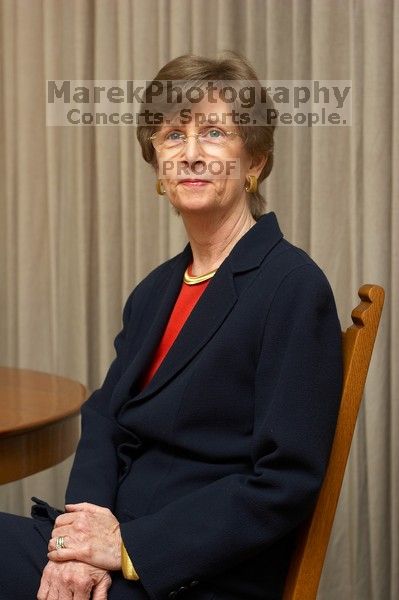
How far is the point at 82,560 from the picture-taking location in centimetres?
148

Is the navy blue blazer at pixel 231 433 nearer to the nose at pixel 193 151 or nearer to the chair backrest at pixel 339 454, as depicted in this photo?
the chair backrest at pixel 339 454

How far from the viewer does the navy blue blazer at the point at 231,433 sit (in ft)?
4.69

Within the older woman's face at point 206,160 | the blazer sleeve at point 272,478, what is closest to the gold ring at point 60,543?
the blazer sleeve at point 272,478

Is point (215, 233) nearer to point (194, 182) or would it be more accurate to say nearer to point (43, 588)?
point (194, 182)

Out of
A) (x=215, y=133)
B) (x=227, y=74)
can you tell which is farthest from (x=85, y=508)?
(x=227, y=74)

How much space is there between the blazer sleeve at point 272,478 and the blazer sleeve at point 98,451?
0.21m

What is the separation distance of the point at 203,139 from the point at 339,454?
0.66 meters

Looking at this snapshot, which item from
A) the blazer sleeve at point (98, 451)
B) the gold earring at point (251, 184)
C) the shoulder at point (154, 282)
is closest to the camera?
the blazer sleeve at point (98, 451)

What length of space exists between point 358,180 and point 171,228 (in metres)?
0.65

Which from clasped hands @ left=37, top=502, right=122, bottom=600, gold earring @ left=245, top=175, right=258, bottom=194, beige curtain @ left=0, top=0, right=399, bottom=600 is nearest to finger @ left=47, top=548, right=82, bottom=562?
clasped hands @ left=37, top=502, right=122, bottom=600

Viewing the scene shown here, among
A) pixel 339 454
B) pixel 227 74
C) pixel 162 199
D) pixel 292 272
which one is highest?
pixel 227 74

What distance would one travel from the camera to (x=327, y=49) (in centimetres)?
276

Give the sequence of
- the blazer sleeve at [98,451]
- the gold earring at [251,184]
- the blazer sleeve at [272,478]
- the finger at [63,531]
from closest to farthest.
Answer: the blazer sleeve at [272,478]
the finger at [63,531]
the blazer sleeve at [98,451]
the gold earring at [251,184]

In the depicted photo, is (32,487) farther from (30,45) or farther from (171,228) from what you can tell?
(30,45)
